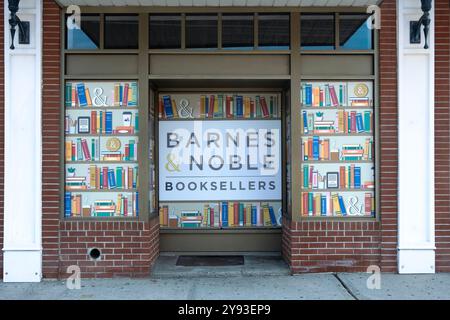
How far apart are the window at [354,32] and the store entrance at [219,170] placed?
1259 millimetres

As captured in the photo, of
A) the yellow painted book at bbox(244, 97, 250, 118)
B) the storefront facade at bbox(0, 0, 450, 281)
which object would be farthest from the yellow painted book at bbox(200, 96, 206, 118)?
the storefront facade at bbox(0, 0, 450, 281)

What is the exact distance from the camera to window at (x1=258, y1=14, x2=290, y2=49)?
23.2ft

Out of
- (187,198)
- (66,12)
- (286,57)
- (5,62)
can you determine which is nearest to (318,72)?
(286,57)

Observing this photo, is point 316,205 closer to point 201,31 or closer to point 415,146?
point 415,146

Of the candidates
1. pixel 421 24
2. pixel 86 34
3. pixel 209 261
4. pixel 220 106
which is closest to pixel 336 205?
pixel 209 261

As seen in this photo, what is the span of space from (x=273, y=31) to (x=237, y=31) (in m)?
0.47

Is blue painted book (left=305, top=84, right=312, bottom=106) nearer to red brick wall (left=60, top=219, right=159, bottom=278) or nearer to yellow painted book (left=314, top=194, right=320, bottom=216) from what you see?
yellow painted book (left=314, top=194, right=320, bottom=216)

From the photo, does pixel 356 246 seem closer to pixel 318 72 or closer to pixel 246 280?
pixel 246 280

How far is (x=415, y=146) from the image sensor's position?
6949 mm

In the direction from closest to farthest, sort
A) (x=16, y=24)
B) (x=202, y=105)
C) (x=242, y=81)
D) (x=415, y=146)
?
(x=16, y=24)
(x=415, y=146)
(x=242, y=81)
(x=202, y=105)

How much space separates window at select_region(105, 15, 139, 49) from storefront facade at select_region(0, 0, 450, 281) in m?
0.02

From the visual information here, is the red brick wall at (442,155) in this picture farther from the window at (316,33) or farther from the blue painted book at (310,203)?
the blue painted book at (310,203)

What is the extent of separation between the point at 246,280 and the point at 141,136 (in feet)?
7.43

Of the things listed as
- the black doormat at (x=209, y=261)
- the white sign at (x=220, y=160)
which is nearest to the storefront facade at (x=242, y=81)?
the black doormat at (x=209, y=261)
